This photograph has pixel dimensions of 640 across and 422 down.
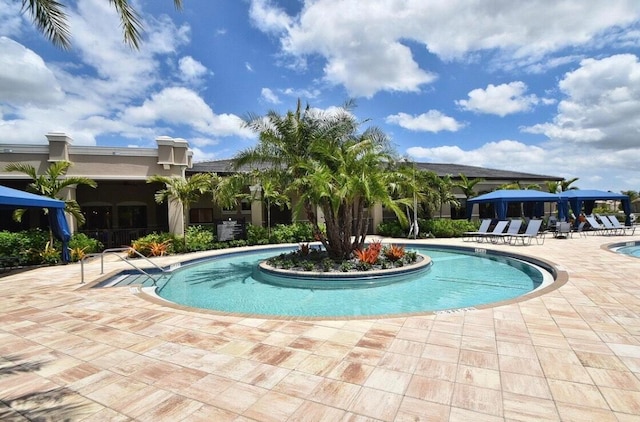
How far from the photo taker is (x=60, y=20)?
579 centimetres

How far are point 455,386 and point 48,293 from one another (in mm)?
9680

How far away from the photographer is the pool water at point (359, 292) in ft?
25.2

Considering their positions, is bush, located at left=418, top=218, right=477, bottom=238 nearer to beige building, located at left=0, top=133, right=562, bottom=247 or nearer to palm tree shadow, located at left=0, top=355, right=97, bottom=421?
beige building, located at left=0, top=133, right=562, bottom=247

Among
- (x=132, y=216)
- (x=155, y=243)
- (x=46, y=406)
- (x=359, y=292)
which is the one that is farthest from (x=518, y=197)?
(x=132, y=216)

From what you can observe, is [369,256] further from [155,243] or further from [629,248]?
[629,248]

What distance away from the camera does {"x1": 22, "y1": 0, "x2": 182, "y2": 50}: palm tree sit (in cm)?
546

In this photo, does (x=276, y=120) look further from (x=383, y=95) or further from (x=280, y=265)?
(x=383, y=95)

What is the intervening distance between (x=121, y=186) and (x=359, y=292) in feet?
66.4

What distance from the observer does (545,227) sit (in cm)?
2297

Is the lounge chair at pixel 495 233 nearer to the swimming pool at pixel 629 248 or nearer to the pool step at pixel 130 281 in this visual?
the swimming pool at pixel 629 248

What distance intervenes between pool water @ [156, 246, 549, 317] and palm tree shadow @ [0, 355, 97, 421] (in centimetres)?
370

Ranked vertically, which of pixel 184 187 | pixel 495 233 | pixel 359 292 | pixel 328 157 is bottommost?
pixel 359 292

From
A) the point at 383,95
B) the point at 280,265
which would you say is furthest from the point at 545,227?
the point at 280,265

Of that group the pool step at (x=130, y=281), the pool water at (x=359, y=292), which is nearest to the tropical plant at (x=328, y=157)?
the pool water at (x=359, y=292)
